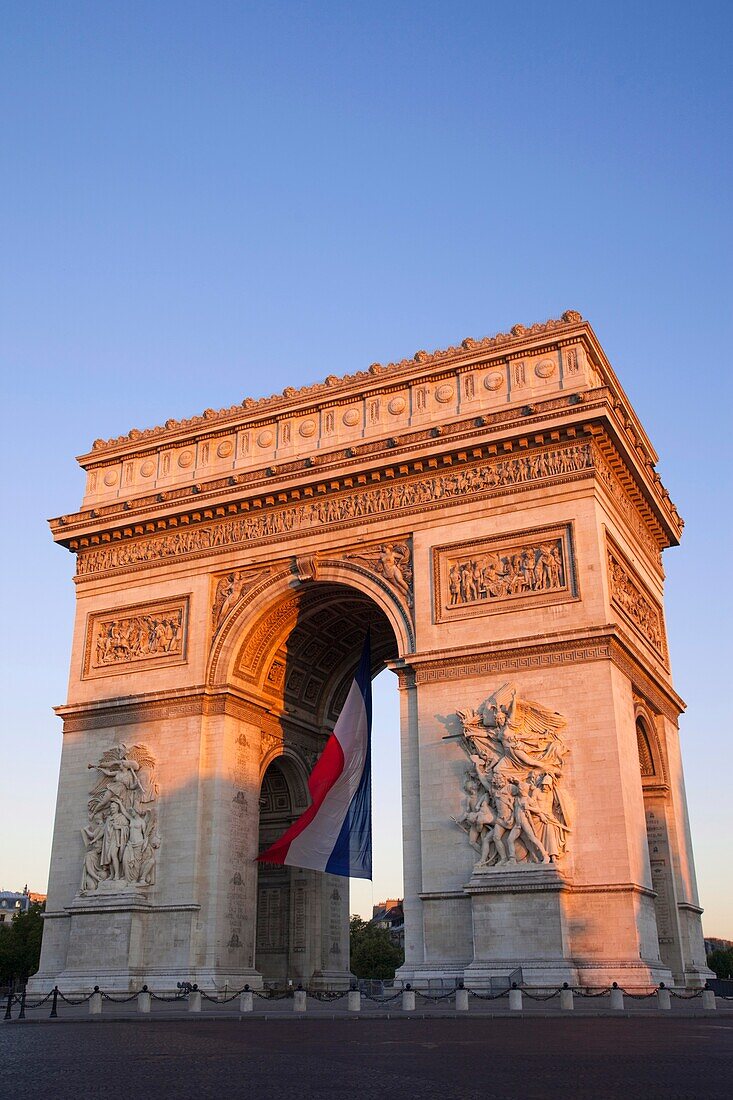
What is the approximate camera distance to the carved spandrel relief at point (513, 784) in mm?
21656

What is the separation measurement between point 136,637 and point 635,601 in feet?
42.5

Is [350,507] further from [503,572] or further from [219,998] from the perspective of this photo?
[219,998]

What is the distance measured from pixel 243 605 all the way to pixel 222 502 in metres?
2.77

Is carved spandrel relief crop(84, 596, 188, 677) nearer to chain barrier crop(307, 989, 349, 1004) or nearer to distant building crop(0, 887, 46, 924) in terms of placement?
chain barrier crop(307, 989, 349, 1004)

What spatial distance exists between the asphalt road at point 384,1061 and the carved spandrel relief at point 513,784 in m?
5.46

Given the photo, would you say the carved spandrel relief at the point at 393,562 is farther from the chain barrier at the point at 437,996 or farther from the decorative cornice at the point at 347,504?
the chain barrier at the point at 437,996

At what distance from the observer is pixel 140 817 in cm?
2623

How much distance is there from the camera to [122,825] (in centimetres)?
2628

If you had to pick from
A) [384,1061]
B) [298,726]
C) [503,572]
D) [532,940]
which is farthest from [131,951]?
[384,1061]

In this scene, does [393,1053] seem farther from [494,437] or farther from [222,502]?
[222,502]

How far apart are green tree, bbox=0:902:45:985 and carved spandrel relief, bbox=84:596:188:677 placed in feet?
123

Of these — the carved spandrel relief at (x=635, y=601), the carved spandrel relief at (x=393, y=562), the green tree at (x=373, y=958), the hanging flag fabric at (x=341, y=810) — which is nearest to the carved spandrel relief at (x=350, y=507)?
the carved spandrel relief at (x=393, y=562)

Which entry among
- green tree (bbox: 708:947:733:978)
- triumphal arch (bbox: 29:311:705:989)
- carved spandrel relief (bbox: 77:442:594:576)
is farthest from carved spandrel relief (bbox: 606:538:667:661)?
green tree (bbox: 708:947:733:978)

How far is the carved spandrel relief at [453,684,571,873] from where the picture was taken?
21.7m
